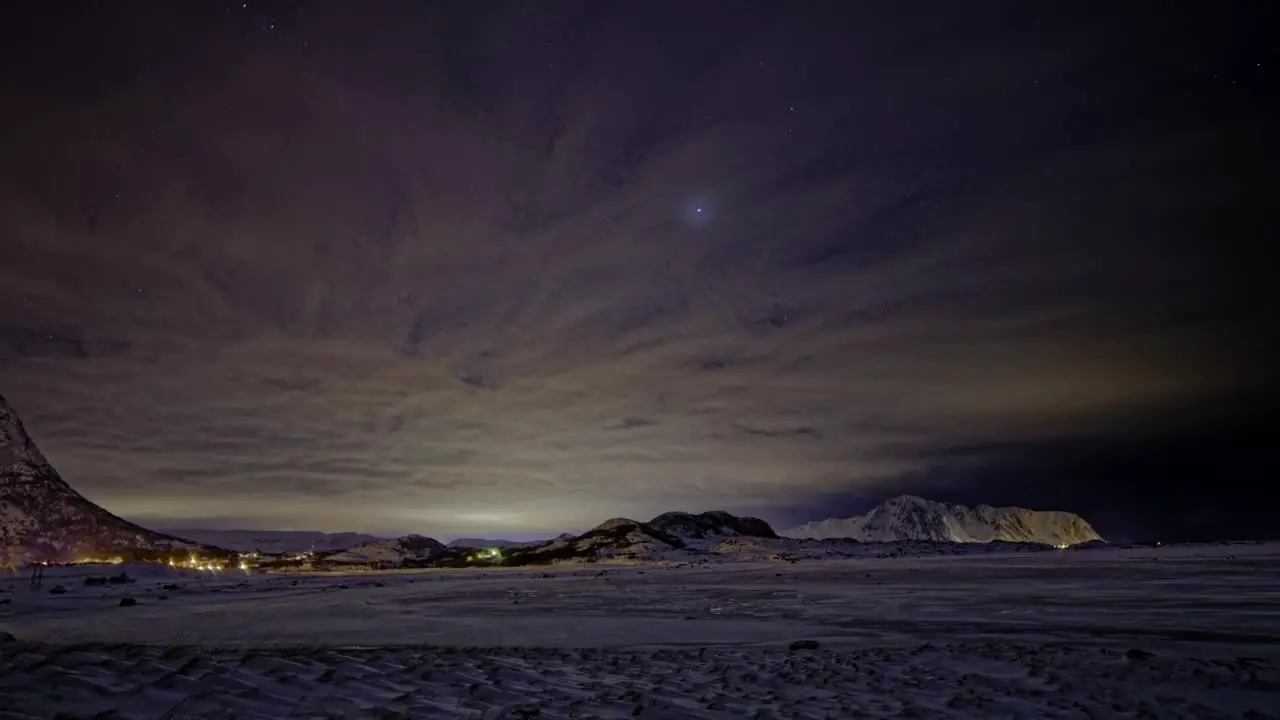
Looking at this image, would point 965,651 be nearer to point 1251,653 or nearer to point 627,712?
point 1251,653

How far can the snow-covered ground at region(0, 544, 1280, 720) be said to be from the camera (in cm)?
1073

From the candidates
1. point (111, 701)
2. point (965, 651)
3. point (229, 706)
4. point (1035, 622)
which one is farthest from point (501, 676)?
point (1035, 622)

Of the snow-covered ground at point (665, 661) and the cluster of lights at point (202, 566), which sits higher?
the snow-covered ground at point (665, 661)

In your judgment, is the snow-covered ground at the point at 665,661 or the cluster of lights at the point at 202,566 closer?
the snow-covered ground at the point at 665,661

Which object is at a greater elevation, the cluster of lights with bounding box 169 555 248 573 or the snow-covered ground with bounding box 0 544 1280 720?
the snow-covered ground with bounding box 0 544 1280 720

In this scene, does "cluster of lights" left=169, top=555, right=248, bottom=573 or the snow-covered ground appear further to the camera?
"cluster of lights" left=169, top=555, right=248, bottom=573

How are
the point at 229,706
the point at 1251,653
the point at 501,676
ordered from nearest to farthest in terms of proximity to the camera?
the point at 229,706, the point at 501,676, the point at 1251,653

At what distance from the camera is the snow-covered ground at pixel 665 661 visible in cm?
1073

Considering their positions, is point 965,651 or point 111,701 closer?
Result: point 111,701

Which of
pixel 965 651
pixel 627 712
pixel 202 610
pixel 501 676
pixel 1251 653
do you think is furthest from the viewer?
pixel 202 610

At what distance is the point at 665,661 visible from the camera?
16.6m

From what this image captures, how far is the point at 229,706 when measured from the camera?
9695 mm

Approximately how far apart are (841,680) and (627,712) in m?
5.47

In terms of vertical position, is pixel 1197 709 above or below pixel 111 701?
below
